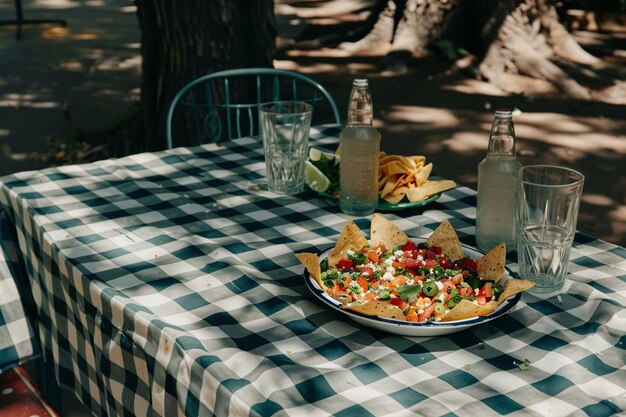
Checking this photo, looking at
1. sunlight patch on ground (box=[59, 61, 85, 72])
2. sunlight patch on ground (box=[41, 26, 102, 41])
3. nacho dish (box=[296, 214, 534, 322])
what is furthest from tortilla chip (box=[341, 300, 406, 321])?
sunlight patch on ground (box=[41, 26, 102, 41])

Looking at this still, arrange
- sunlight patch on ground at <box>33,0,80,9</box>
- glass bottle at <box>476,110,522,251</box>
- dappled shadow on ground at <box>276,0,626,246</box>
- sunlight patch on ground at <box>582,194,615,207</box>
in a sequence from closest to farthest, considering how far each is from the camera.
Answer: glass bottle at <box>476,110,522,251</box>
sunlight patch on ground at <box>582,194,615,207</box>
dappled shadow on ground at <box>276,0,626,246</box>
sunlight patch on ground at <box>33,0,80,9</box>

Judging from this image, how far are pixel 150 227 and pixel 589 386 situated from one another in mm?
1158

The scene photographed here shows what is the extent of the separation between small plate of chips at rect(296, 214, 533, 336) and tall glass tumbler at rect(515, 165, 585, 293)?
0.07 m

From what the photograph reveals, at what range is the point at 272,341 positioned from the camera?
64.0 inches

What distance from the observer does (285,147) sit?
7.92 ft

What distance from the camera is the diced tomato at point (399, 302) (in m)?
1.66

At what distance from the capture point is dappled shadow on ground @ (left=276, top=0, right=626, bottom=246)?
5.34 metres

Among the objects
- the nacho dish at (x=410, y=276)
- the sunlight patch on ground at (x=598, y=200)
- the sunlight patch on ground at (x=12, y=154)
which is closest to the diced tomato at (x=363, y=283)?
the nacho dish at (x=410, y=276)

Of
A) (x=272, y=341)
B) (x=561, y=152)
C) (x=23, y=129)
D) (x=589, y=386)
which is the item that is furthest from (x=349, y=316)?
(x=23, y=129)

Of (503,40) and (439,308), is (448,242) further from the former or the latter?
(503,40)

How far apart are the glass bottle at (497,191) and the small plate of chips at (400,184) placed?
0.92ft

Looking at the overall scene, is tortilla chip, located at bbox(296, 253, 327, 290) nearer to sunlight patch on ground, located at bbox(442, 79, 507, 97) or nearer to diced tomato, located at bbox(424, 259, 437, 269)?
diced tomato, located at bbox(424, 259, 437, 269)

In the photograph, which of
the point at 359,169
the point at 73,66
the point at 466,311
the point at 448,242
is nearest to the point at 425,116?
the point at 73,66

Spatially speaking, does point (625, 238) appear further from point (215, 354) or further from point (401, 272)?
point (215, 354)
